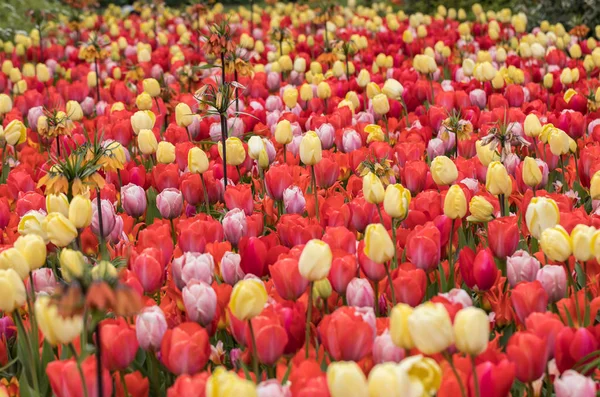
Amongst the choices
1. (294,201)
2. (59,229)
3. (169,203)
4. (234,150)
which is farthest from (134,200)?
(59,229)

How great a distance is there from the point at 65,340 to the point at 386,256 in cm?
87

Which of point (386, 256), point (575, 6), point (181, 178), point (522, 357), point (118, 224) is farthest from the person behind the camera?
point (575, 6)

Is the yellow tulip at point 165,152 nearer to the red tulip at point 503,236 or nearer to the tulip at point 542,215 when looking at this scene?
the red tulip at point 503,236

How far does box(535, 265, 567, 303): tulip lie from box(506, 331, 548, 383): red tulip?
17.9 inches

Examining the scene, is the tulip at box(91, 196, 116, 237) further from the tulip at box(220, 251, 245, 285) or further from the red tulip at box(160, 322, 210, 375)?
the red tulip at box(160, 322, 210, 375)

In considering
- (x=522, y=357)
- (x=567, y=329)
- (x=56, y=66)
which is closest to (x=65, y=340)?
(x=522, y=357)

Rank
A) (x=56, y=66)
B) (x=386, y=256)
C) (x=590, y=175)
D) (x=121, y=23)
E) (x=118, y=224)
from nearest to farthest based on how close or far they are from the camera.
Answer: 1. (x=386, y=256)
2. (x=118, y=224)
3. (x=590, y=175)
4. (x=56, y=66)
5. (x=121, y=23)

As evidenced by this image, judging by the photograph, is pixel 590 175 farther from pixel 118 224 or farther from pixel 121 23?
pixel 121 23

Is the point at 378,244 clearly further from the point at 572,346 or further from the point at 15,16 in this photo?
the point at 15,16

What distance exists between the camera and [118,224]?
2.95 metres

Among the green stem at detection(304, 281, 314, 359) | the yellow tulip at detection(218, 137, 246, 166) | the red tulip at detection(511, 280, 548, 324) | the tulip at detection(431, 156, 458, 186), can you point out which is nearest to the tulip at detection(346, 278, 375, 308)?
the green stem at detection(304, 281, 314, 359)

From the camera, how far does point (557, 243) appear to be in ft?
7.22

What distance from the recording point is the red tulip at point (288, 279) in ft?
7.29

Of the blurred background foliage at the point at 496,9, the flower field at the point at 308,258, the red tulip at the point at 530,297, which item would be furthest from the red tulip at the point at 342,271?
the blurred background foliage at the point at 496,9
